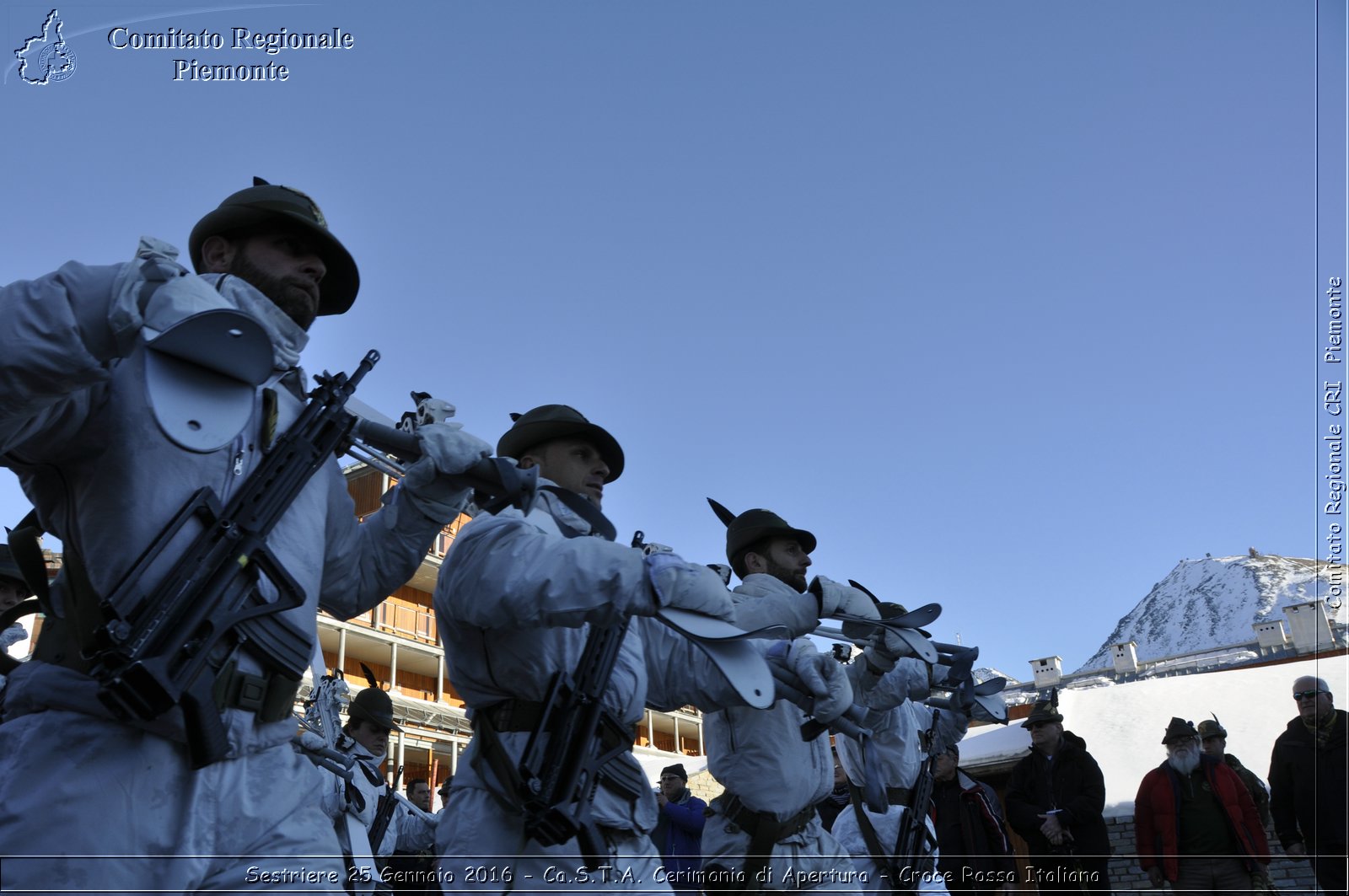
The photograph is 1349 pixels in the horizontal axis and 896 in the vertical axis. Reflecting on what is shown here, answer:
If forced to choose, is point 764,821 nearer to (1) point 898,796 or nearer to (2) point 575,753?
(2) point 575,753

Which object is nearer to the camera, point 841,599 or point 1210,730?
point 841,599

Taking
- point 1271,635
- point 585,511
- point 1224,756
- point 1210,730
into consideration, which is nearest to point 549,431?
point 585,511

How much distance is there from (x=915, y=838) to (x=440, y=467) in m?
5.55

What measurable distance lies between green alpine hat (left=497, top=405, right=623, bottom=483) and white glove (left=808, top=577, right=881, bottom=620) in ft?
3.84

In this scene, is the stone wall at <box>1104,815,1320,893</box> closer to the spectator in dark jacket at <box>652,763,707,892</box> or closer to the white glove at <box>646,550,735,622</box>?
the spectator in dark jacket at <box>652,763,707,892</box>

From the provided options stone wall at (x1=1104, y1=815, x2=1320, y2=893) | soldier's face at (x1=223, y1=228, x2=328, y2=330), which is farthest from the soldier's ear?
stone wall at (x1=1104, y1=815, x2=1320, y2=893)

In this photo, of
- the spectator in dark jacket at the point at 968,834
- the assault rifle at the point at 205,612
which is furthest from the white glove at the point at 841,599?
the spectator in dark jacket at the point at 968,834

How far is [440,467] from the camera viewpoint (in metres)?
3.88

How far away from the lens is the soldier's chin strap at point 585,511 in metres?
4.48

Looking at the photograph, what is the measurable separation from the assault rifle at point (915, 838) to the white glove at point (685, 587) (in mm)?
4774

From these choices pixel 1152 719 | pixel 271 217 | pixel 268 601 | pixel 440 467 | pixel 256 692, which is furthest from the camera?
pixel 1152 719

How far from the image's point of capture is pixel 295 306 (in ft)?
11.8

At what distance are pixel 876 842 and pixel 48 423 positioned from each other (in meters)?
6.64

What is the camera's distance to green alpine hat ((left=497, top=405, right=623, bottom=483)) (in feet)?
16.8
